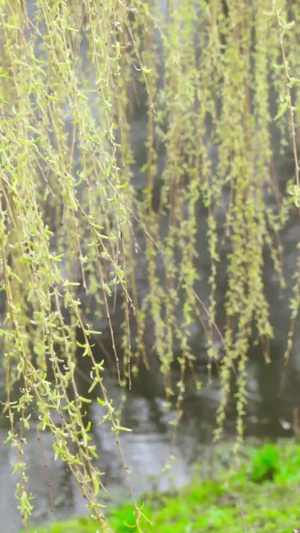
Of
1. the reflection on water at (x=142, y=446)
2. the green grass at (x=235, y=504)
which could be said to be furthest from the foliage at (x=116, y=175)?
the green grass at (x=235, y=504)

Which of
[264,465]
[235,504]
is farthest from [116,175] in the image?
[264,465]

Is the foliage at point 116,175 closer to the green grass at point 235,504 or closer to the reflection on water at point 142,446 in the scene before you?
the reflection on water at point 142,446

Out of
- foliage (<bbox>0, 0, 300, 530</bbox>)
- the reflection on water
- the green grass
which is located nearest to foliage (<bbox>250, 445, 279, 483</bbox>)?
the green grass

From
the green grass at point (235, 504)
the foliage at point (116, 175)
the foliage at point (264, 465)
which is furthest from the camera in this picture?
the foliage at point (264, 465)

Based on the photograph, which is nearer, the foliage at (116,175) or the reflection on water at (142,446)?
the foliage at (116,175)

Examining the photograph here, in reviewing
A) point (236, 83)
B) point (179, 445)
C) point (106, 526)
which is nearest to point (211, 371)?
point (179, 445)

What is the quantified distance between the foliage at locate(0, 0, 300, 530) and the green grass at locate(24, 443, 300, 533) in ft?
0.92

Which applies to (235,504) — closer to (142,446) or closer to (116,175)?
(142,446)

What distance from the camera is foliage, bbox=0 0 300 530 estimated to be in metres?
0.97

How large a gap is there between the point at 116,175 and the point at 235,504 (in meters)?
1.74

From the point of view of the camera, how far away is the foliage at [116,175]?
3.19 feet

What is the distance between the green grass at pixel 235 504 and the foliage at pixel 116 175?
0.92 ft

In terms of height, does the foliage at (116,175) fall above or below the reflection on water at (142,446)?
above

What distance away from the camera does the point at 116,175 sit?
1.02 meters
